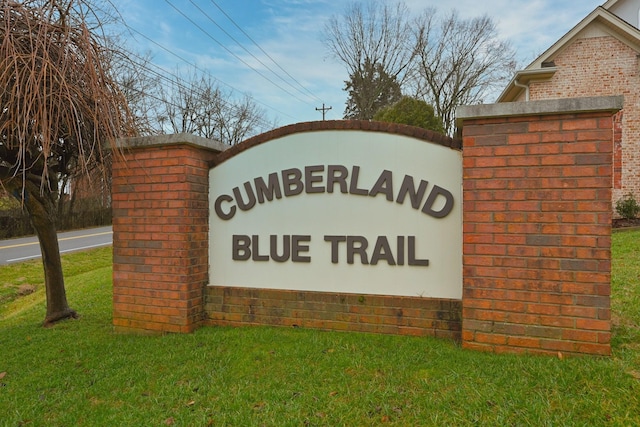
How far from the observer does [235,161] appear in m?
3.77

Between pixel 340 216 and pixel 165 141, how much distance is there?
5.97 ft

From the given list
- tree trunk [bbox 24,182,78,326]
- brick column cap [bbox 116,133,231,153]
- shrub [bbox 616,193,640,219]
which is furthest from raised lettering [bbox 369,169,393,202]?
shrub [bbox 616,193,640,219]

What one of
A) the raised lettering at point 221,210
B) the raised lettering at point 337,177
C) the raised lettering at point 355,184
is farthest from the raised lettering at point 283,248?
the raised lettering at point 355,184

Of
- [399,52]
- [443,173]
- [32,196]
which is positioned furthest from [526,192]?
[399,52]

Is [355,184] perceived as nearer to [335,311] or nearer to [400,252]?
[400,252]

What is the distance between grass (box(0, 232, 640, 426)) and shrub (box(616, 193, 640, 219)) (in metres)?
9.00

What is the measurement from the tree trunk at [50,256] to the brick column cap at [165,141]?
1490 millimetres

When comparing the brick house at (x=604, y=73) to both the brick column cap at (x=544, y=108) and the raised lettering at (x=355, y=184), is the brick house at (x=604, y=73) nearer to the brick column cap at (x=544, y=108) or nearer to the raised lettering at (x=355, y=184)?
the brick column cap at (x=544, y=108)

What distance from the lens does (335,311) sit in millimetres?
3416

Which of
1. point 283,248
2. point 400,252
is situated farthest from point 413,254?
point 283,248

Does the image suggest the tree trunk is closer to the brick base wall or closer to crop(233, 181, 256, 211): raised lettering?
the brick base wall

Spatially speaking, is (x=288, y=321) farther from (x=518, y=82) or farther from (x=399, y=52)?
(x=399, y=52)

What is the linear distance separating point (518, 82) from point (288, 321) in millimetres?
11388

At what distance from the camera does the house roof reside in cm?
1083
